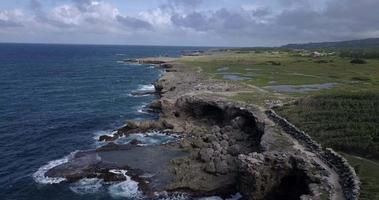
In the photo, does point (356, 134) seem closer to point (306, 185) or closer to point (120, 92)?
point (306, 185)

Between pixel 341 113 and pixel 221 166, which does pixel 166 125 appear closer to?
pixel 221 166

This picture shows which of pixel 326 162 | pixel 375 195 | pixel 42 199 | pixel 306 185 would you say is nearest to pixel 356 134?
pixel 326 162

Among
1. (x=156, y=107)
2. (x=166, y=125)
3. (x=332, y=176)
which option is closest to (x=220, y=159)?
(x=332, y=176)

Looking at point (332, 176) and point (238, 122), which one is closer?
point (332, 176)

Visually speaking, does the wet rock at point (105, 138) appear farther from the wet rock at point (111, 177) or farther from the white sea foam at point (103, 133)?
the wet rock at point (111, 177)

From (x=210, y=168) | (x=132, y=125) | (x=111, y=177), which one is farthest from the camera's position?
(x=132, y=125)
